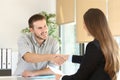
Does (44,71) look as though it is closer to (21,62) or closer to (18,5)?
(21,62)

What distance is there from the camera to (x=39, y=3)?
5.75 meters

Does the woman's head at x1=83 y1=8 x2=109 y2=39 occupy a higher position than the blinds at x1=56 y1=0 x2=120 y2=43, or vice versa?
the blinds at x1=56 y1=0 x2=120 y2=43

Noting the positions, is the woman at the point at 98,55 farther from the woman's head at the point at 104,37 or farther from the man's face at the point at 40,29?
the man's face at the point at 40,29

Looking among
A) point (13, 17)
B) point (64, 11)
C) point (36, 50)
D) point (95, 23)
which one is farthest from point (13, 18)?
point (95, 23)

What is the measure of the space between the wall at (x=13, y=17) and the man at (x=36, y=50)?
2.29m

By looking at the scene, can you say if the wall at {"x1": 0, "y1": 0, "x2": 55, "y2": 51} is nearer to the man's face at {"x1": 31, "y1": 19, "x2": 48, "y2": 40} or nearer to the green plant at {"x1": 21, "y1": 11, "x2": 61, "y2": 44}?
the green plant at {"x1": 21, "y1": 11, "x2": 61, "y2": 44}

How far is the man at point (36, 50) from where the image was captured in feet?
9.78

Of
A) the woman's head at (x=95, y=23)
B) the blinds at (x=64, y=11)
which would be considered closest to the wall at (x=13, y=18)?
the blinds at (x=64, y=11)

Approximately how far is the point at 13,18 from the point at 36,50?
244 cm

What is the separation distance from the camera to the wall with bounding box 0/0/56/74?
5441mm

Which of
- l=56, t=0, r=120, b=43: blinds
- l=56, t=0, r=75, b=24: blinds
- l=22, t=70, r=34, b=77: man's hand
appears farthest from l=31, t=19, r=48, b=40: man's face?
l=56, t=0, r=75, b=24: blinds

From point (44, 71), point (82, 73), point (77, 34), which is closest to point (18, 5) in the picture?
point (77, 34)

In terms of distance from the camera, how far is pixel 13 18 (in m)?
5.54

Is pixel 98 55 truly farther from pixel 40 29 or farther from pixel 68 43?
pixel 68 43
